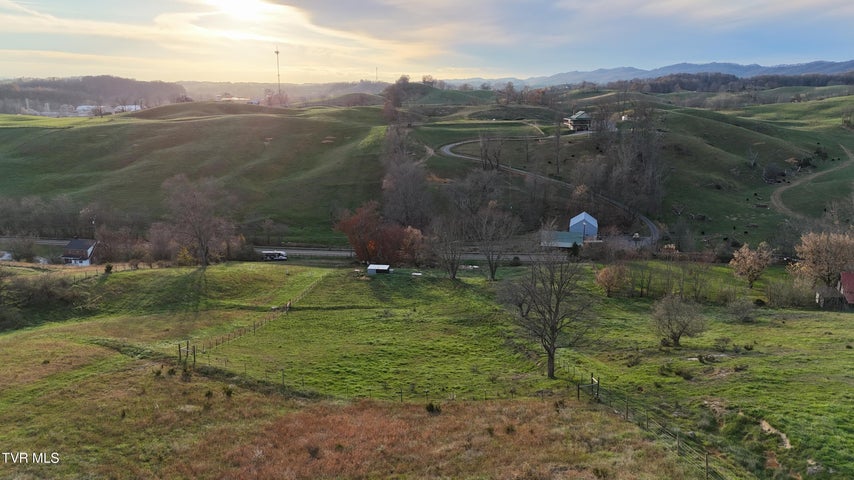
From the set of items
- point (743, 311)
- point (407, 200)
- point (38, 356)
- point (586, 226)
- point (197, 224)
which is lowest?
point (743, 311)

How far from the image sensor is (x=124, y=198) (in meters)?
94.4

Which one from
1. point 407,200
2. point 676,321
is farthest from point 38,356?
point 407,200

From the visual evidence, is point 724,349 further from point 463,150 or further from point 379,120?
point 379,120

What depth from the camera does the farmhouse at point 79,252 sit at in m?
74.1

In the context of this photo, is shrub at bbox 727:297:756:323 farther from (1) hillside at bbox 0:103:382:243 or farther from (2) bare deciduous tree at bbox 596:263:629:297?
(1) hillside at bbox 0:103:382:243

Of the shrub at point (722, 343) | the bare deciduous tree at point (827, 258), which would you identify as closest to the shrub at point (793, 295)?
the bare deciduous tree at point (827, 258)

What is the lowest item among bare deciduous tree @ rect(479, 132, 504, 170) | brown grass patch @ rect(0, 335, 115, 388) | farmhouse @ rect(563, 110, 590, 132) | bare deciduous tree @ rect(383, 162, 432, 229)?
brown grass patch @ rect(0, 335, 115, 388)

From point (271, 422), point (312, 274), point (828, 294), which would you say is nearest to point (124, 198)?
point (312, 274)

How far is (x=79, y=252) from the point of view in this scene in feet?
249

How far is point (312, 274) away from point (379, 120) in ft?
339

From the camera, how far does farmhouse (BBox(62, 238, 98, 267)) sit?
74.1 m

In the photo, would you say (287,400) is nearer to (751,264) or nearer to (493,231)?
(493,231)

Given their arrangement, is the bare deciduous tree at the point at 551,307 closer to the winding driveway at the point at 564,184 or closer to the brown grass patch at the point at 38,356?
the brown grass patch at the point at 38,356

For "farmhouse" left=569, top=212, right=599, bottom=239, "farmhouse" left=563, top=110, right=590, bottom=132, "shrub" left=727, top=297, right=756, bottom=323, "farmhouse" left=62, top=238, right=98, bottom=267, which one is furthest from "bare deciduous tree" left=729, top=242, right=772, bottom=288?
"farmhouse" left=62, top=238, right=98, bottom=267
